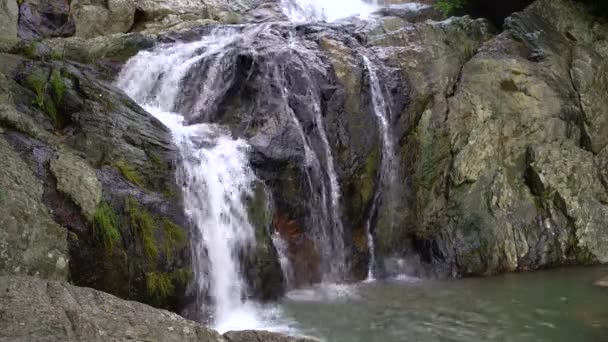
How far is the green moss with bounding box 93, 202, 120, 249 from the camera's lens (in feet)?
21.2

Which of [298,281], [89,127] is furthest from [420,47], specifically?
[89,127]

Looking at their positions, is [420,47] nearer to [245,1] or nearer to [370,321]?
[370,321]

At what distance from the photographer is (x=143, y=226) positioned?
7.04 m

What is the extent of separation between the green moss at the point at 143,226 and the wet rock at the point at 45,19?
9793 millimetres

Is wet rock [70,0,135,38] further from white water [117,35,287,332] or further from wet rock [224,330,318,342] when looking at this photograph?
wet rock [224,330,318,342]

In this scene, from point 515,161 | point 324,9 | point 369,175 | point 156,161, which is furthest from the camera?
point 324,9

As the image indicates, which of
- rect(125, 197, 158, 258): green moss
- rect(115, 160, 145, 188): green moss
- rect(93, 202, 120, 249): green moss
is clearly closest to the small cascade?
rect(115, 160, 145, 188): green moss

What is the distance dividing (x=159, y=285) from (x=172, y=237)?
2.23 ft

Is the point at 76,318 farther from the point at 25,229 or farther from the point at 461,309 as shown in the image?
the point at 461,309

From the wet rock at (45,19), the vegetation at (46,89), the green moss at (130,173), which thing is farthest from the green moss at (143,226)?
the wet rock at (45,19)

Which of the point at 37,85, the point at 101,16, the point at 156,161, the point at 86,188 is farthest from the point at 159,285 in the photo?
the point at 101,16

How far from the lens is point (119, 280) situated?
260 inches

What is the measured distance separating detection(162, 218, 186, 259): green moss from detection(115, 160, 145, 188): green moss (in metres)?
0.62

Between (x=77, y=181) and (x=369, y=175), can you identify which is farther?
(x=369, y=175)
